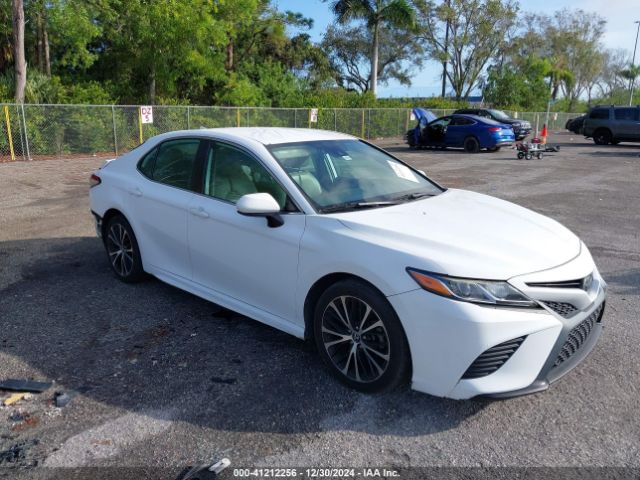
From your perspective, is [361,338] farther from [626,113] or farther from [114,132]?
[626,113]

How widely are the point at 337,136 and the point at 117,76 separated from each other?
22.6 metres

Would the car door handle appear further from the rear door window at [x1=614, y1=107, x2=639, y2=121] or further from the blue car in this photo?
the rear door window at [x1=614, y1=107, x2=639, y2=121]


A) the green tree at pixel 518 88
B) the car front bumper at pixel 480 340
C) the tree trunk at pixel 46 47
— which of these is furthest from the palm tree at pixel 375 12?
the car front bumper at pixel 480 340

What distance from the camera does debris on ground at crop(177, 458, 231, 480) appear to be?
2.64 metres

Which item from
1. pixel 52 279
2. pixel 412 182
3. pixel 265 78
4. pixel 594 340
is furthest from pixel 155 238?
pixel 265 78

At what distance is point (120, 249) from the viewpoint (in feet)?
17.5

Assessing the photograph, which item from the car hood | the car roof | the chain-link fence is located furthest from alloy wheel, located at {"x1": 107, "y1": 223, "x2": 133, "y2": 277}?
the chain-link fence

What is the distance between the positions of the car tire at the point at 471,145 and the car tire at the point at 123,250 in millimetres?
18783

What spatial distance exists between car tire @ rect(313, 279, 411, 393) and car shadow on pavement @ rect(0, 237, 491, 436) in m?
0.14

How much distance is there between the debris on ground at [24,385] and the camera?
341 cm

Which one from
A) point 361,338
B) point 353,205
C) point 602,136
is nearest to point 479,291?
point 361,338

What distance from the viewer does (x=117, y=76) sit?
2456cm

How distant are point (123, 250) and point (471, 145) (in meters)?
19.1

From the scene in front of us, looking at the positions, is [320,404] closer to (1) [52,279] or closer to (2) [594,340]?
(2) [594,340]
